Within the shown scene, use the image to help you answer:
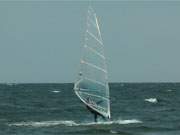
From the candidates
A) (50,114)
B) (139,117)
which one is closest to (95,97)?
(139,117)

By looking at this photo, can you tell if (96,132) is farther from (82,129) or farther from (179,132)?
(179,132)

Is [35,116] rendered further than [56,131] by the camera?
Yes

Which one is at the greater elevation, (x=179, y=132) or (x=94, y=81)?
(x=94, y=81)

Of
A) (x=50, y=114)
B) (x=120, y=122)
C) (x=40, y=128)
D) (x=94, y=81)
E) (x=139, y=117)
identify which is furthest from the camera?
(x=50, y=114)

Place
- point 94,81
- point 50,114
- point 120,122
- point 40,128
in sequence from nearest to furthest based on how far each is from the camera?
point 94,81
point 40,128
point 120,122
point 50,114

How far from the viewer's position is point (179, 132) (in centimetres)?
4725

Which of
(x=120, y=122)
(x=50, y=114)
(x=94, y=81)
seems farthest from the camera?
(x=50, y=114)

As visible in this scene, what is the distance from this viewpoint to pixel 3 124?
2079 inches

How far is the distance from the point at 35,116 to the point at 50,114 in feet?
9.10

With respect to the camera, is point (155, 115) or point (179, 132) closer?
point (179, 132)

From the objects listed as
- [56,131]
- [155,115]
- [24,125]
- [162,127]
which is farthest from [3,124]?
[155,115]

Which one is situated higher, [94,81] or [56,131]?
[94,81]

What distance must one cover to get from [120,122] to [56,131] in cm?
750

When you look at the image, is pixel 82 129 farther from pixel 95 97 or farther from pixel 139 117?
pixel 139 117
